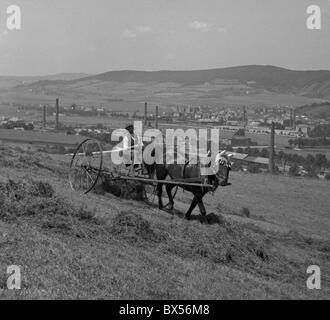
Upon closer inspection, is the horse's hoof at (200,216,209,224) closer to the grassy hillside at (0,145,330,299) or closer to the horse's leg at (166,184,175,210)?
the grassy hillside at (0,145,330,299)

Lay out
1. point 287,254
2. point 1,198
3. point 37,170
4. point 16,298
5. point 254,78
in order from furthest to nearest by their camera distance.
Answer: point 254,78 < point 37,170 < point 287,254 < point 1,198 < point 16,298

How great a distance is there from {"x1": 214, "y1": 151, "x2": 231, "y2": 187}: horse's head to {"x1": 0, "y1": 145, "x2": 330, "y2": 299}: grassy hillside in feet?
3.48

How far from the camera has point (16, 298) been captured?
6.57 metres

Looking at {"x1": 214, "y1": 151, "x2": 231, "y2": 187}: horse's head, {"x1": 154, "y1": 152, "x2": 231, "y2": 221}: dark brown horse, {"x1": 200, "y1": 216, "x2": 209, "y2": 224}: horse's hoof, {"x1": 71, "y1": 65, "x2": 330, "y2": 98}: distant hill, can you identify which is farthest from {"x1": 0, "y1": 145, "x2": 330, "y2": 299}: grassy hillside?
{"x1": 71, "y1": 65, "x2": 330, "y2": 98}: distant hill

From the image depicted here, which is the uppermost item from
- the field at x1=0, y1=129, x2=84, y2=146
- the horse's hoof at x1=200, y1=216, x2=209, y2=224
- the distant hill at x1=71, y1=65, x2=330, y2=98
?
the distant hill at x1=71, y1=65, x2=330, y2=98

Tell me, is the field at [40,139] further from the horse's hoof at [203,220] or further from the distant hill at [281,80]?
the distant hill at [281,80]

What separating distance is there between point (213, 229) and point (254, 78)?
178916 mm

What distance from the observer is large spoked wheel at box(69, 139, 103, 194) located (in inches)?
595

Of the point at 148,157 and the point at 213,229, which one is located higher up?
the point at 148,157

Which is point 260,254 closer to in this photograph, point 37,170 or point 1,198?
point 1,198

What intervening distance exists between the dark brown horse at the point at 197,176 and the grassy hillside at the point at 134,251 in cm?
56

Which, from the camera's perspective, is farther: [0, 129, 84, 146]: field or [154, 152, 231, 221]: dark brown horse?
[0, 129, 84, 146]: field

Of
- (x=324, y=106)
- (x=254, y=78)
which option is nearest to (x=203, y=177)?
(x=324, y=106)

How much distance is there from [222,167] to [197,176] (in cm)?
84
